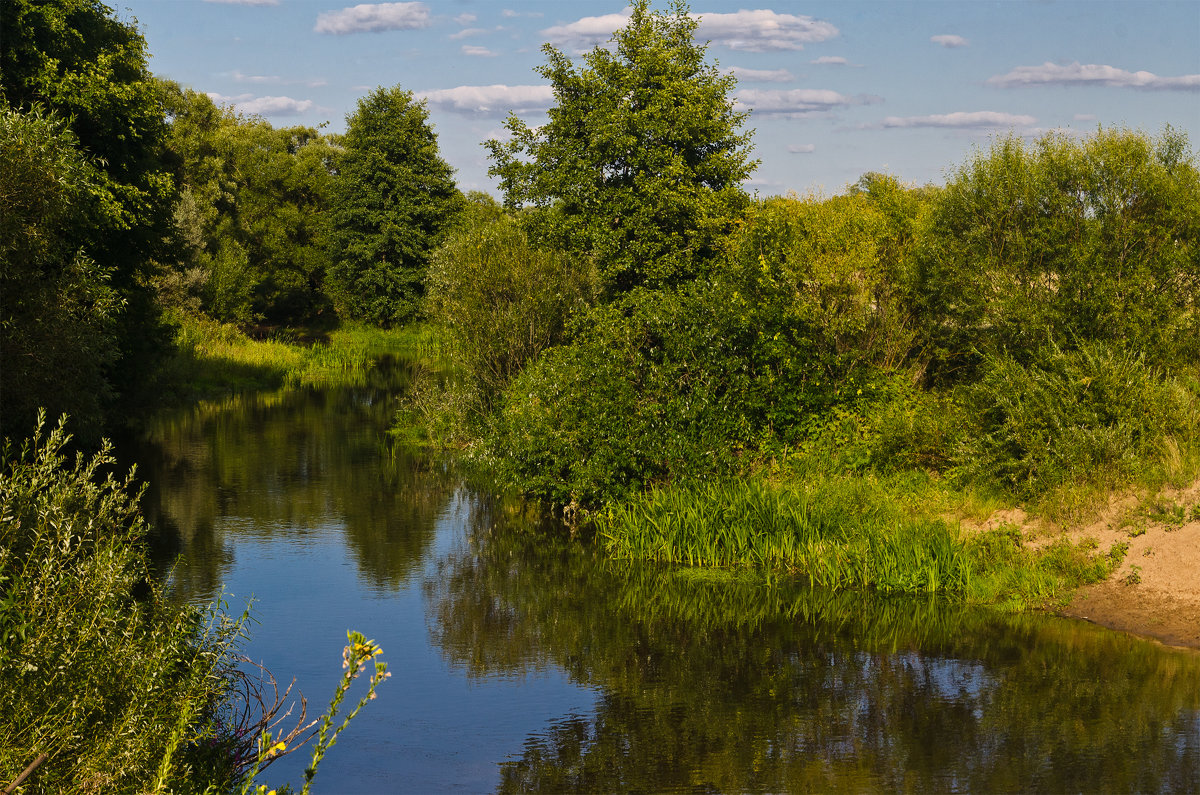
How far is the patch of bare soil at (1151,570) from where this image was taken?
1519cm

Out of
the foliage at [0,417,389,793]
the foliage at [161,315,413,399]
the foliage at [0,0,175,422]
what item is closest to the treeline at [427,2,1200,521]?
the foliage at [0,0,175,422]

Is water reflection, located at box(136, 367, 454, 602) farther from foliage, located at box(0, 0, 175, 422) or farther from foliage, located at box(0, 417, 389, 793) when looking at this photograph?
foliage, located at box(0, 417, 389, 793)

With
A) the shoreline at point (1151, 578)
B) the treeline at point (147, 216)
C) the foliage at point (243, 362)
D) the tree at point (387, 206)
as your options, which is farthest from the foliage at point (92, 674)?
the tree at point (387, 206)

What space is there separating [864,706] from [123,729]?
27.8 ft

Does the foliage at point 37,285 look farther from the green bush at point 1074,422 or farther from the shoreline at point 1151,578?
the shoreline at point 1151,578

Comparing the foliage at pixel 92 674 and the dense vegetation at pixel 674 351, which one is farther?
the dense vegetation at pixel 674 351

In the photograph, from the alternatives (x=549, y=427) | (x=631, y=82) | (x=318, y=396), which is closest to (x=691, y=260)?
(x=631, y=82)

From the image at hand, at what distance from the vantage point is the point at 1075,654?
14367 mm

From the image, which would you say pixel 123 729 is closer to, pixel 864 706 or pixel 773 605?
pixel 864 706

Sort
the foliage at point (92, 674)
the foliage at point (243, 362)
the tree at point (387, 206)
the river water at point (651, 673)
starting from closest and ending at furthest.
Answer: the foliage at point (92, 674) → the river water at point (651, 673) → the foliage at point (243, 362) → the tree at point (387, 206)

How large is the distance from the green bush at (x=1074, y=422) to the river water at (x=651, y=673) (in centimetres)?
325

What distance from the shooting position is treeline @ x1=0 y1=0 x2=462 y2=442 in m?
18.7

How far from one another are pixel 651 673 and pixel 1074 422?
885 cm

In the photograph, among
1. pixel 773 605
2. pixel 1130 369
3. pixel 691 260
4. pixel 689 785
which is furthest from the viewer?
pixel 691 260
